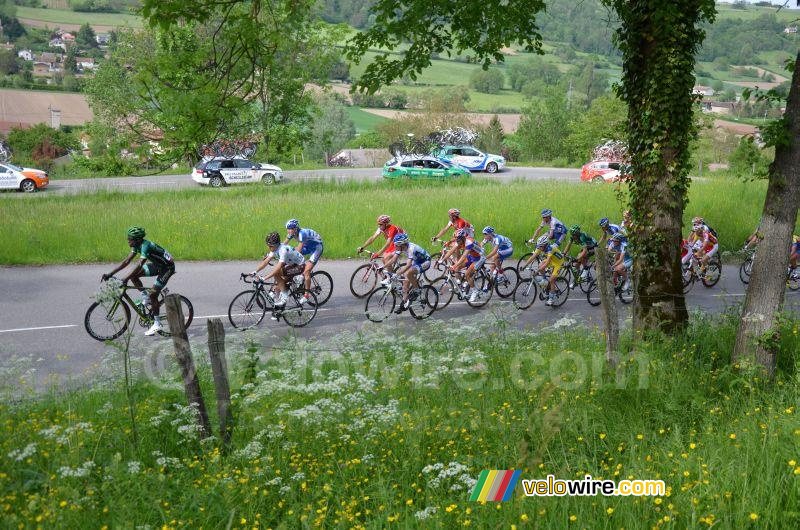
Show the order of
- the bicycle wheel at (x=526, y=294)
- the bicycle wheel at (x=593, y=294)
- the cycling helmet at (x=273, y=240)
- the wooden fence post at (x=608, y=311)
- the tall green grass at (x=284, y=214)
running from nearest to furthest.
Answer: the wooden fence post at (x=608, y=311) < the cycling helmet at (x=273, y=240) < the bicycle wheel at (x=526, y=294) < the bicycle wheel at (x=593, y=294) < the tall green grass at (x=284, y=214)

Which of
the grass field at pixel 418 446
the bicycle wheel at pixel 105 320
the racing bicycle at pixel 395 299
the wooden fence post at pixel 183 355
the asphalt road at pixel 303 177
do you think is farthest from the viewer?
the asphalt road at pixel 303 177

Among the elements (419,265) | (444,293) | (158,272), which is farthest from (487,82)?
(158,272)

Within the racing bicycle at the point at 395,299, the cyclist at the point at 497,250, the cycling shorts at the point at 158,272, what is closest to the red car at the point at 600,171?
the cyclist at the point at 497,250

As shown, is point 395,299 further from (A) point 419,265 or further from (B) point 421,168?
(B) point 421,168

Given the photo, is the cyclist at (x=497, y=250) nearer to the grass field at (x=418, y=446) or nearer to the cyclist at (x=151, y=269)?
the grass field at (x=418, y=446)

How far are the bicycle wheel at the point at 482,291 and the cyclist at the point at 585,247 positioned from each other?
166cm

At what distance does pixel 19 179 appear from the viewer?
110ft

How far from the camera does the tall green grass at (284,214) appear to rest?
1841 cm

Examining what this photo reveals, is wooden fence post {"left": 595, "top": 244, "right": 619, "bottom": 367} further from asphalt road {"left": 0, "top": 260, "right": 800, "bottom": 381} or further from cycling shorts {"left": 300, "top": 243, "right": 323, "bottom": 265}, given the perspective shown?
cycling shorts {"left": 300, "top": 243, "right": 323, "bottom": 265}

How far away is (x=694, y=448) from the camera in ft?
18.0

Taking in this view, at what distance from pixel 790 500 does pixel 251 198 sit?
22008mm

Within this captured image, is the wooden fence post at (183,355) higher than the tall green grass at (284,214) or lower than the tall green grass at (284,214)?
higher

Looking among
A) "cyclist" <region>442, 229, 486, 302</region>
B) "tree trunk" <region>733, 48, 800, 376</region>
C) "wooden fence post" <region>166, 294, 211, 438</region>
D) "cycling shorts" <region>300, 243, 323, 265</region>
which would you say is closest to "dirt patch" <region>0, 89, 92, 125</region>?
"cycling shorts" <region>300, 243, 323, 265</region>

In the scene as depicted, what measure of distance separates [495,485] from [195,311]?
920 cm
